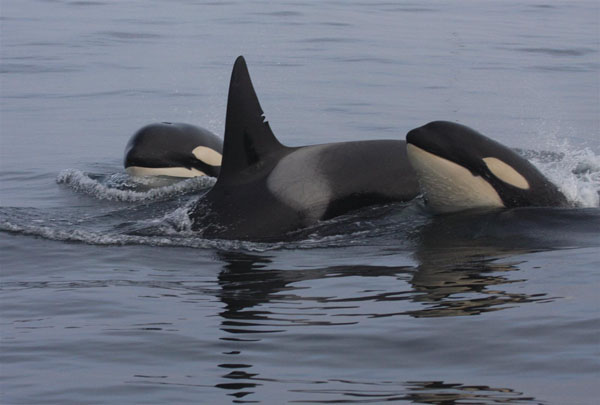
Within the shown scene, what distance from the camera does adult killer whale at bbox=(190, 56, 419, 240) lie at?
1027cm

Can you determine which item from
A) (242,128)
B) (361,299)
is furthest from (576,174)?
(361,299)

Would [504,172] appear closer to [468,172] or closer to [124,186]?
[468,172]

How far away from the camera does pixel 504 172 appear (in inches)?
399

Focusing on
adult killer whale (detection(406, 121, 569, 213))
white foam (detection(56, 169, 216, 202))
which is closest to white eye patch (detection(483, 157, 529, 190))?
adult killer whale (detection(406, 121, 569, 213))

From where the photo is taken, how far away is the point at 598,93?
2358cm

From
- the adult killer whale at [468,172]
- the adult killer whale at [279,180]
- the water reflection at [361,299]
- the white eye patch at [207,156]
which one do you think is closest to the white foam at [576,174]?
the adult killer whale at [468,172]

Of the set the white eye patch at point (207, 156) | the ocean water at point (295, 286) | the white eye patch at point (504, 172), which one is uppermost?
the white eye patch at point (504, 172)

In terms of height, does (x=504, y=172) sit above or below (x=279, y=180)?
above

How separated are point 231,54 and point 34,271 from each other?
72.4ft

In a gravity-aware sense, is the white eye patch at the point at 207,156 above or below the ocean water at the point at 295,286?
above

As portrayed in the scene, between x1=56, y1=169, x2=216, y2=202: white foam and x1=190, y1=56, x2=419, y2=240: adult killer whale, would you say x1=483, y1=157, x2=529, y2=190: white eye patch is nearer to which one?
x1=190, y1=56, x2=419, y2=240: adult killer whale

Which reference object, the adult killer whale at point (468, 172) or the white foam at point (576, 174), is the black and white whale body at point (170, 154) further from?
the adult killer whale at point (468, 172)

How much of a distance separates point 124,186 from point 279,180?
161 inches

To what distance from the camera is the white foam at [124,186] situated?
1322 centimetres
